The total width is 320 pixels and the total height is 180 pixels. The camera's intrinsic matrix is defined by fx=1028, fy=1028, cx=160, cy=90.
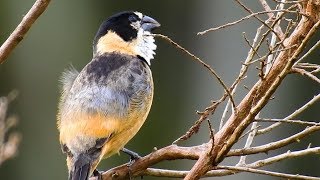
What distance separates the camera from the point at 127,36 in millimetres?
5883

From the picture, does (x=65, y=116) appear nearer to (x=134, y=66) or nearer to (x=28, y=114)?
(x=134, y=66)

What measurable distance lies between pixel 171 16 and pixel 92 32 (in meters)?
1.12

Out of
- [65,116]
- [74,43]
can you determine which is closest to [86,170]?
[65,116]

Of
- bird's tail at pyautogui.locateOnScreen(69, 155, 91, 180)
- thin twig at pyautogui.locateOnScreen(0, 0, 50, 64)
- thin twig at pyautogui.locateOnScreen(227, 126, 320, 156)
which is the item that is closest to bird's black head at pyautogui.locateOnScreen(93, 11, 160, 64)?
bird's tail at pyautogui.locateOnScreen(69, 155, 91, 180)

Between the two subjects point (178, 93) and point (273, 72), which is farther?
point (178, 93)

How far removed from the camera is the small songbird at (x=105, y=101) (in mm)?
4867

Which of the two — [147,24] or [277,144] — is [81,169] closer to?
[277,144]

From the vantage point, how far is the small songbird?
16.0 feet

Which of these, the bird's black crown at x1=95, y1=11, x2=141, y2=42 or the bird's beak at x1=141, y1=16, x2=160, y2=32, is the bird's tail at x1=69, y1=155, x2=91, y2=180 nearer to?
the bird's black crown at x1=95, y1=11, x2=141, y2=42

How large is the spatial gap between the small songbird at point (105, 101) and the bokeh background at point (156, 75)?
12.4ft

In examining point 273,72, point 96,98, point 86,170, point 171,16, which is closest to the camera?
point 273,72

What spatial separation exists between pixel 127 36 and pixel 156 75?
18.1 ft

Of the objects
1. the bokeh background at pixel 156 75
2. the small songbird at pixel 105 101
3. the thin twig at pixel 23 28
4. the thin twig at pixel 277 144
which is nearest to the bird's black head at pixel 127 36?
the small songbird at pixel 105 101

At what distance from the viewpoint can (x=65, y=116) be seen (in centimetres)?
513
